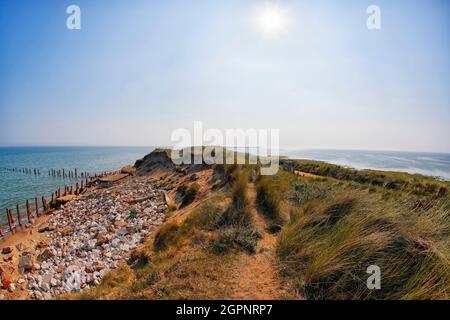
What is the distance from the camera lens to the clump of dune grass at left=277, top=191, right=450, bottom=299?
111 inches

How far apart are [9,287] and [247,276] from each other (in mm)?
8949

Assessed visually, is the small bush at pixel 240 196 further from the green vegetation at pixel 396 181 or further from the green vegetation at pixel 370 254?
the green vegetation at pixel 396 181

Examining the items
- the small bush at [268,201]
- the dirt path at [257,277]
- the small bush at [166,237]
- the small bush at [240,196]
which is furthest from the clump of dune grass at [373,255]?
the small bush at [166,237]

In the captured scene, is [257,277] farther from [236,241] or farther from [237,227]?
[237,227]

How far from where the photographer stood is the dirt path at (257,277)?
3.27 metres

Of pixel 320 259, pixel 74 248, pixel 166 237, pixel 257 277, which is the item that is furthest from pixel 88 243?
Answer: pixel 320 259

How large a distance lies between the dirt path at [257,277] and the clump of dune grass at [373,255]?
0.93ft

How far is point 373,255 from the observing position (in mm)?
3254

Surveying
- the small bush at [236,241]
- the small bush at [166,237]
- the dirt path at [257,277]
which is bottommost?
the small bush at [166,237]

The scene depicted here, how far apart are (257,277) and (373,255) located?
202 centimetres

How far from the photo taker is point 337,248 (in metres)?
Answer: 3.46

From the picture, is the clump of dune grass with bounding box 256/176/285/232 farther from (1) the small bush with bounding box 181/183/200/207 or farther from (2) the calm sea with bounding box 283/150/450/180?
(2) the calm sea with bounding box 283/150/450/180
